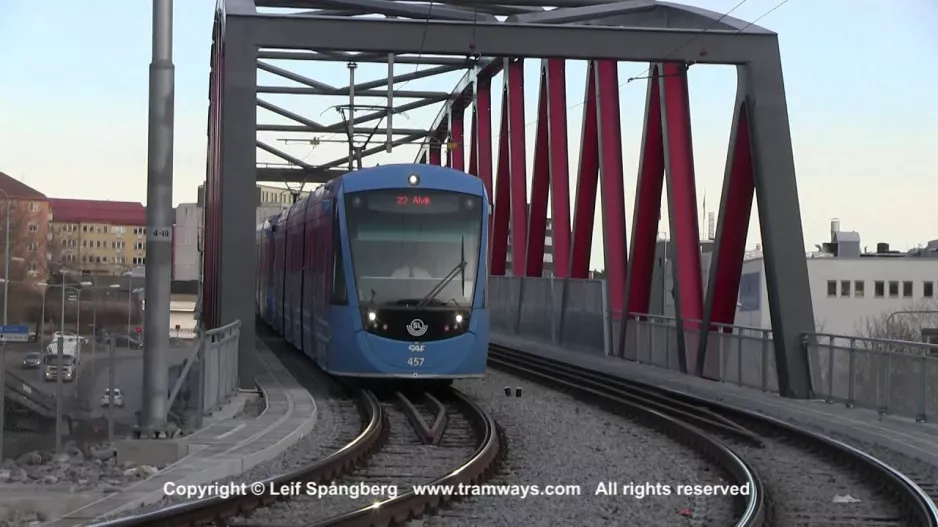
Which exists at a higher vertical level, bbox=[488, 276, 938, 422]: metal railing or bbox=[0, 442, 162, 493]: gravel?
bbox=[488, 276, 938, 422]: metal railing

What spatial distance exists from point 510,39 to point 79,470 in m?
11.7

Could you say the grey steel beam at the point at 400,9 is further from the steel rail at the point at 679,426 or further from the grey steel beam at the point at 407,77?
the grey steel beam at the point at 407,77

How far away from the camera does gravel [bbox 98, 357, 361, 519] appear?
1046cm

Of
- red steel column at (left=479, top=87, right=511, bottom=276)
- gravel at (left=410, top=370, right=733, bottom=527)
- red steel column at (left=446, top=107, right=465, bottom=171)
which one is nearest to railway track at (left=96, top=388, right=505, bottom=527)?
gravel at (left=410, top=370, right=733, bottom=527)

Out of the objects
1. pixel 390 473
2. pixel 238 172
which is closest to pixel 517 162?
pixel 238 172

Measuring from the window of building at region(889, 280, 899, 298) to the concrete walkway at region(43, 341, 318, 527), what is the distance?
186 feet

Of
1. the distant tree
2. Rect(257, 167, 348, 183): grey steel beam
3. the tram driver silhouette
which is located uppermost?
Rect(257, 167, 348, 183): grey steel beam

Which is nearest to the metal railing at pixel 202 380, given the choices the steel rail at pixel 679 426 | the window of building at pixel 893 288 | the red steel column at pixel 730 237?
the steel rail at pixel 679 426

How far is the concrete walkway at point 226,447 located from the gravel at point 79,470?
30cm

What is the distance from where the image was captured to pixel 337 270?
17438mm

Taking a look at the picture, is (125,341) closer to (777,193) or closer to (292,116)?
(777,193)

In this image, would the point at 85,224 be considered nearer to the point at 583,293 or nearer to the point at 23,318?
the point at 23,318

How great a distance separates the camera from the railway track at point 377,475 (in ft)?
26.9

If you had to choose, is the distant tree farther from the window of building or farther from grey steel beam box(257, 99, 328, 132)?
grey steel beam box(257, 99, 328, 132)
